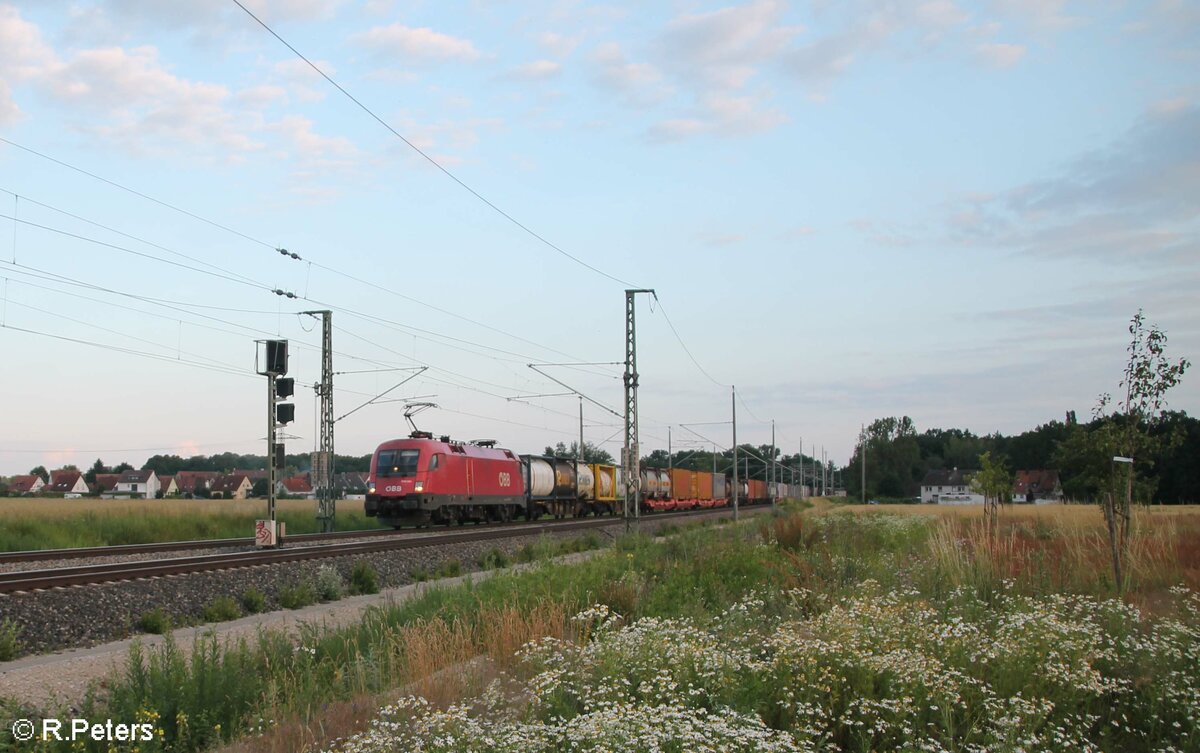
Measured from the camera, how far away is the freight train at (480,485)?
34.2 m

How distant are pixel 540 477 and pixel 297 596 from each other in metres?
31.3

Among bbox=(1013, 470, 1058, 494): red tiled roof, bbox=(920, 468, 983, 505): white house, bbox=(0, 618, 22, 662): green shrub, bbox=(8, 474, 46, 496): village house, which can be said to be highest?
bbox=(0, 618, 22, 662): green shrub

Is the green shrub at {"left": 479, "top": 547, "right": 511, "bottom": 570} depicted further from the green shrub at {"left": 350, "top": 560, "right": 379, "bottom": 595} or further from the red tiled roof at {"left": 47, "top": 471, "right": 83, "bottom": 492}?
the red tiled roof at {"left": 47, "top": 471, "right": 83, "bottom": 492}

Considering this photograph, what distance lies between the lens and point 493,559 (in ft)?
70.6

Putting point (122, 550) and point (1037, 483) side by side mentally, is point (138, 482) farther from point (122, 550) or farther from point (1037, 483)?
point (122, 550)

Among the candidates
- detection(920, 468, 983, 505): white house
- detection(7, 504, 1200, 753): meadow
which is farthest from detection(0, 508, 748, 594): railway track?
detection(920, 468, 983, 505): white house

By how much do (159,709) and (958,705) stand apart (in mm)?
5725

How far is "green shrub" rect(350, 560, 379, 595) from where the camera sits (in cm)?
1714

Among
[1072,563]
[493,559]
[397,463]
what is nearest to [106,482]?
Result: [397,463]

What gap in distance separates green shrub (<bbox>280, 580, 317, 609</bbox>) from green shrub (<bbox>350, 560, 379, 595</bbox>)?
4.11 ft

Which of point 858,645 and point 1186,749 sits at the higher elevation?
point 858,645

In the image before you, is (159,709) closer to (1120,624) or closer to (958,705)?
(958,705)

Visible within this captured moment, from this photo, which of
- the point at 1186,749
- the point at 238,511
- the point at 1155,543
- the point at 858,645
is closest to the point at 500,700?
the point at 858,645

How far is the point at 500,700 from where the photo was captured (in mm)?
6512
